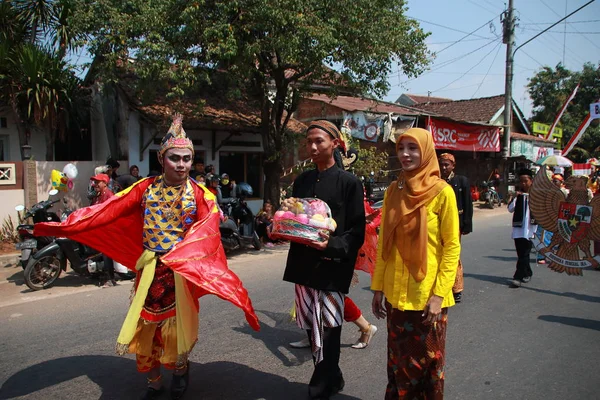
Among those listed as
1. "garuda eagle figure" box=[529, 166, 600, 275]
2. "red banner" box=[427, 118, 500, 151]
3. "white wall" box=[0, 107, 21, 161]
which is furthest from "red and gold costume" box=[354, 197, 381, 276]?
"red banner" box=[427, 118, 500, 151]

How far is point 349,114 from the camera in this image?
1581 cm

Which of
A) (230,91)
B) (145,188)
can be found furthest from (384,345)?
(230,91)

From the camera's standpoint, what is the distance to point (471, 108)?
83.3ft

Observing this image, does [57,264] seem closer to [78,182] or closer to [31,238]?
[31,238]

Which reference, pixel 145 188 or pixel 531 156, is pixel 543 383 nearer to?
pixel 145 188

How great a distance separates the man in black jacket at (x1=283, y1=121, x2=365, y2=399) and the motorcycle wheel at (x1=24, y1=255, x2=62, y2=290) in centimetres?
462

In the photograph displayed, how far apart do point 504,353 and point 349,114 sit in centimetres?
1236

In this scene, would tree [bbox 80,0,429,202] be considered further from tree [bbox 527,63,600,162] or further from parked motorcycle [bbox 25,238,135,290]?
tree [bbox 527,63,600,162]

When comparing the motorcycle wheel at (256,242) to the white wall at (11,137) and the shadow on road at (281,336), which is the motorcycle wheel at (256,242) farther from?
the white wall at (11,137)

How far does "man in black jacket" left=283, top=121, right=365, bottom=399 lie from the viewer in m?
3.10

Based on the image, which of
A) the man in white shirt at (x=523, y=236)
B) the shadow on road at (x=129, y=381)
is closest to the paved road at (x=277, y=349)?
the shadow on road at (x=129, y=381)

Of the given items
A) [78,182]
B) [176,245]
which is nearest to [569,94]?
[78,182]

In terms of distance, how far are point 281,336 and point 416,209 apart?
2.49 metres

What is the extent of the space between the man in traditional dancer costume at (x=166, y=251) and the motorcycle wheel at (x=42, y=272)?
3469 mm
